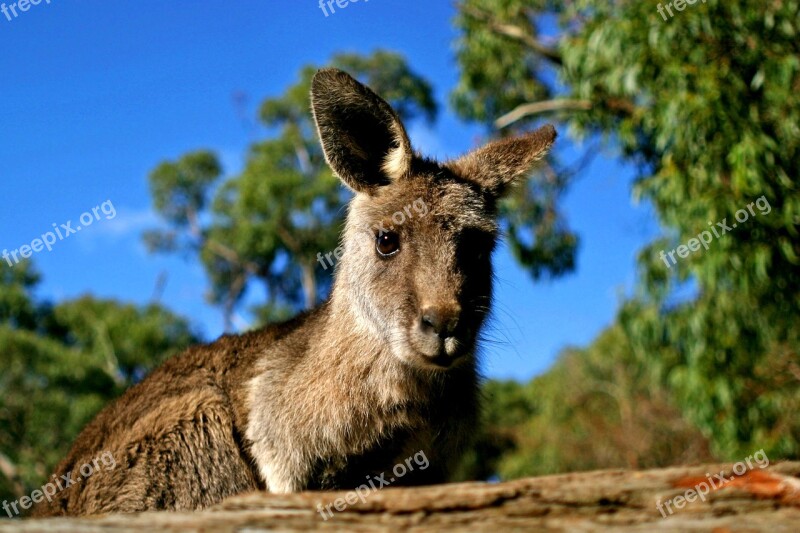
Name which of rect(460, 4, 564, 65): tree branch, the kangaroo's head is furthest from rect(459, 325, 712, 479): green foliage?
the kangaroo's head

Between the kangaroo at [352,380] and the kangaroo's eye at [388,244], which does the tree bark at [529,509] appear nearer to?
the kangaroo at [352,380]

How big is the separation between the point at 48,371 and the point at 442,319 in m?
19.1

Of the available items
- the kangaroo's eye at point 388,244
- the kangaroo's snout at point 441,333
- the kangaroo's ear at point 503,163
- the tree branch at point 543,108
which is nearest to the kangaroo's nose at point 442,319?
the kangaroo's snout at point 441,333

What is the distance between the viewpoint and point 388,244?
4594 mm

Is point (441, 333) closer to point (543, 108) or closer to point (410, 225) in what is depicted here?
point (410, 225)

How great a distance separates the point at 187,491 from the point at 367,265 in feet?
5.49

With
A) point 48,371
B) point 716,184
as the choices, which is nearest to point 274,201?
point 48,371

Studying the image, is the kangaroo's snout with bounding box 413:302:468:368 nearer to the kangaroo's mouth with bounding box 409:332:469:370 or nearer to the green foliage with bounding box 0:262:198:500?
the kangaroo's mouth with bounding box 409:332:469:370

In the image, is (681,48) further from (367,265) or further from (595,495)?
(595,495)

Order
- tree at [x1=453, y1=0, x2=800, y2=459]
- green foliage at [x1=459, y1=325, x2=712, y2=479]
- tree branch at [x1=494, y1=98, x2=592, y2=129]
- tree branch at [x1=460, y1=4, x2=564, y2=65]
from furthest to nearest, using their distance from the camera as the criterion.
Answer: green foliage at [x1=459, y1=325, x2=712, y2=479] → tree branch at [x1=460, y1=4, x2=564, y2=65] → tree branch at [x1=494, y1=98, x2=592, y2=129] → tree at [x1=453, y1=0, x2=800, y2=459]

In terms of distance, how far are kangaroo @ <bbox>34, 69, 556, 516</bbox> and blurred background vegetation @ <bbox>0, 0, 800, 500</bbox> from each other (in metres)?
1.03

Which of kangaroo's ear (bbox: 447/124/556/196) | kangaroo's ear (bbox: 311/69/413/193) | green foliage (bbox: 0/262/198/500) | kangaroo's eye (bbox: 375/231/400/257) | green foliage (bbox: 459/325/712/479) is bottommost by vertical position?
green foliage (bbox: 459/325/712/479)

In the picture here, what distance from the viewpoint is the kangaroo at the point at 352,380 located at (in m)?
4.36

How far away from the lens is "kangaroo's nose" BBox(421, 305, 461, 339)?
158 inches
